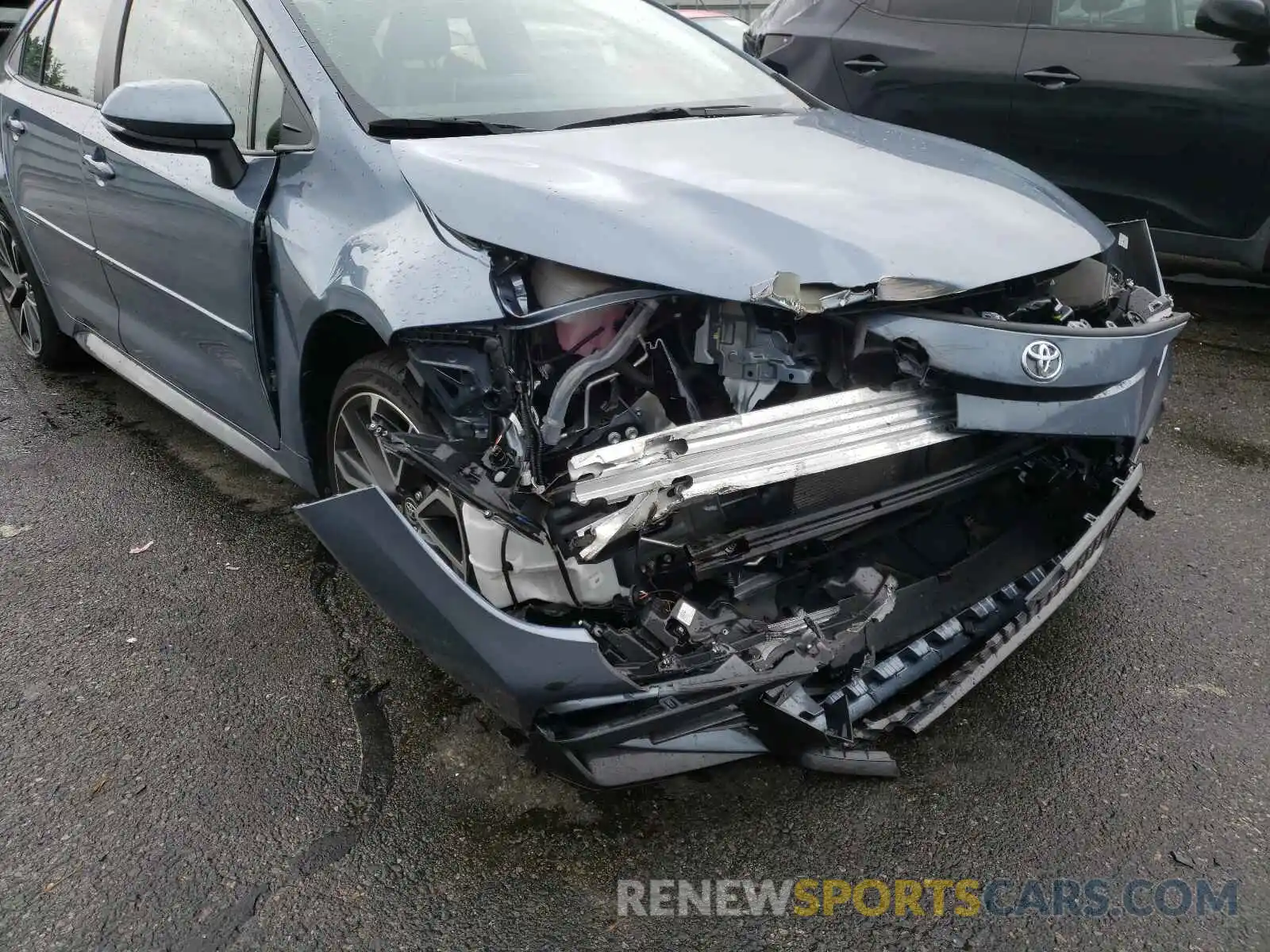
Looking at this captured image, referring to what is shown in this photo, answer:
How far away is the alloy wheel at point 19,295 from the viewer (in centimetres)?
454

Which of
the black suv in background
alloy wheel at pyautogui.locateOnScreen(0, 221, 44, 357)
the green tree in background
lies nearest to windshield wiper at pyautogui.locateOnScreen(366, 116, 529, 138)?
the green tree in background

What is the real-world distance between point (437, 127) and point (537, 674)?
1414 mm

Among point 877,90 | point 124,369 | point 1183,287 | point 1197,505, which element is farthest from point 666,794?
point 1183,287

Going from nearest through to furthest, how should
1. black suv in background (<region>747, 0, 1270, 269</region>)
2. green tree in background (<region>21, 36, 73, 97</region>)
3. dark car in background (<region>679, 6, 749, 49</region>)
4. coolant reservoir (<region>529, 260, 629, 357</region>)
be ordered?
coolant reservoir (<region>529, 260, 629, 357</region>)
green tree in background (<region>21, 36, 73, 97</region>)
black suv in background (<region>747, 0, 1270, 269</region>)
dark car in background (<region>679, 6, 749, 49</region>)

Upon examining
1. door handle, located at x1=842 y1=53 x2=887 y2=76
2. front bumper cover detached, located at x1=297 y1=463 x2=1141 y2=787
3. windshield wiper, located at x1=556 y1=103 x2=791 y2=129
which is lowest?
front bumper cover detached, located at x1=297 y1=463 x2=1141 y2=787

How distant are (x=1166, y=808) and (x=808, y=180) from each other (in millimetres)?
1565

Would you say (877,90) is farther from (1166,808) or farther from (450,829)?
(450,829)

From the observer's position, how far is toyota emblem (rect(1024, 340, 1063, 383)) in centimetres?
207

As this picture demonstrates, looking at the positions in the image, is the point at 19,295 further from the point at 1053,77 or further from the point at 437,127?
the point at 1053,77

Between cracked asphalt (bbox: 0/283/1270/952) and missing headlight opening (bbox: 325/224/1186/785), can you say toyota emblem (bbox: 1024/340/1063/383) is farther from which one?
cracked asphalt (bbox: 0/283/1270/952)

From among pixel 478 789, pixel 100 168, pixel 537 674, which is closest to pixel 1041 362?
pixel 537 674

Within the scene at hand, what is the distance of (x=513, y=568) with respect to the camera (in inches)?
82.4

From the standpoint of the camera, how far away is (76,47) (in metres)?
3.73

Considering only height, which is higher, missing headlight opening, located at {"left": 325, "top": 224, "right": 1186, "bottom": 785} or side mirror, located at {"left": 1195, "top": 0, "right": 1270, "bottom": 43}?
side mirror, located at {"left": 1195, "top": 0, "right": 1270, "bottom": 43}
